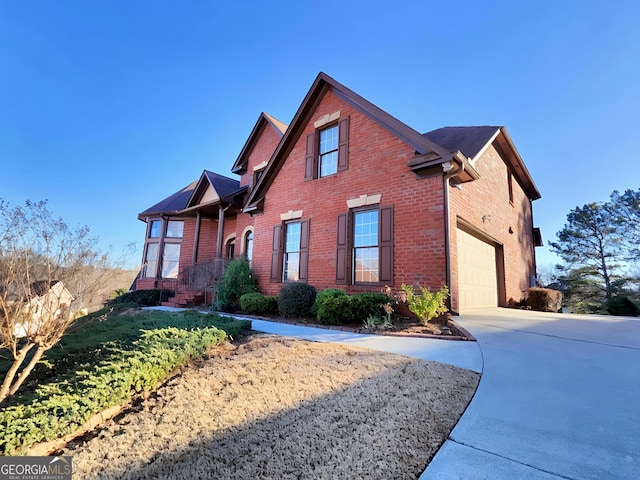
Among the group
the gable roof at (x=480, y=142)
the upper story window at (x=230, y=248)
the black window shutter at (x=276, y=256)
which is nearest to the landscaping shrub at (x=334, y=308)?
the black window shutter at (x=276, y=256)

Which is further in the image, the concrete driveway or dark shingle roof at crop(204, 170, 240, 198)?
dark shingle roof at crop(204, 170, 240, 198)

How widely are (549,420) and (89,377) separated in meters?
4.25

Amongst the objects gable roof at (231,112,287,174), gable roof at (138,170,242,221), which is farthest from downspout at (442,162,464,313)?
gable roof at (138,170,242,221)

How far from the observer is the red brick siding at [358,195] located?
283 inches

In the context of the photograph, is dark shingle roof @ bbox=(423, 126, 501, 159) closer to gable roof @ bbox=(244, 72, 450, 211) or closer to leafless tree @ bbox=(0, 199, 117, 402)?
gable roof @ bbox=(244, 72, 450, 211)

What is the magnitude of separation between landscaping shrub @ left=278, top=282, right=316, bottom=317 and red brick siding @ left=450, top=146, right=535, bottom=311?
356cm

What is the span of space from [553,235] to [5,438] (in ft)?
89.1

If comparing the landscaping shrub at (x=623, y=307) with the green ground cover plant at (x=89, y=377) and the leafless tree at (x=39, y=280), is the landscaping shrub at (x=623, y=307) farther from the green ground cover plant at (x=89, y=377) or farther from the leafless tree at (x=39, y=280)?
the leafless tree at (x=39, y=280)

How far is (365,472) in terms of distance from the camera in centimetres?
177

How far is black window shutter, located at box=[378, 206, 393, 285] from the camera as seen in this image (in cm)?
765

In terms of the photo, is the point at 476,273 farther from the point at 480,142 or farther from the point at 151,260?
the point at 151,260

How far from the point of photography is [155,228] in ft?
54.1

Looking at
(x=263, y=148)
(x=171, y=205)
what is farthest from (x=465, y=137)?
(x=171, y=205)

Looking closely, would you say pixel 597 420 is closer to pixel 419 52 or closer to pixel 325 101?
pixel 325 101
